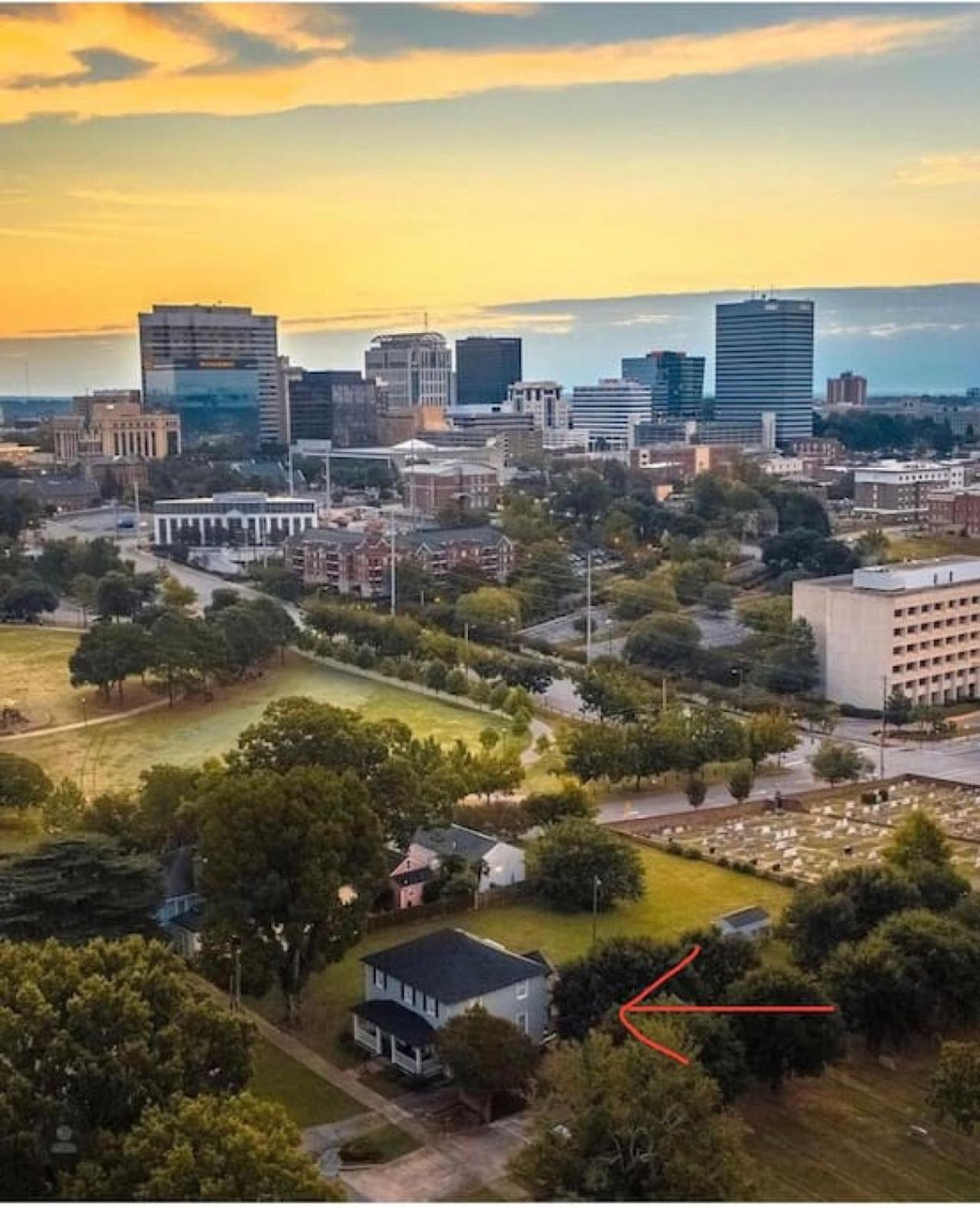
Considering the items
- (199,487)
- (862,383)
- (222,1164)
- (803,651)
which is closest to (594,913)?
(222,1164)

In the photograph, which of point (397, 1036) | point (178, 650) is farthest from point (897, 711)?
point (397, 1036)

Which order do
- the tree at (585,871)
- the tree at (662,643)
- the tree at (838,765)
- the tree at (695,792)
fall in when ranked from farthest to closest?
the tree at (662,643), the tree at (838,765), the tree at (695,792), the tree at (585,871)

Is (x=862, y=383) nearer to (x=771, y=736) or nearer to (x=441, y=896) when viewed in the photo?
(x=771, y=736)

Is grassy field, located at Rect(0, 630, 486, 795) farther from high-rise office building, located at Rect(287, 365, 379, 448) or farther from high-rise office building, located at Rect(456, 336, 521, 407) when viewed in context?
high-rise office building, located at Rect(456, 336, 521, 407)

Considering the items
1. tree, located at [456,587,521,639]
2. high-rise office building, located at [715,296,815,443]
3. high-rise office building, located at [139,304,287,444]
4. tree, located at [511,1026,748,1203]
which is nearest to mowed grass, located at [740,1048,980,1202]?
tree, located at [511,1026,748,1203]

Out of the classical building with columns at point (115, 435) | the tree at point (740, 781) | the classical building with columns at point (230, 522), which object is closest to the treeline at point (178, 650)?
the tree at point (740, 781)

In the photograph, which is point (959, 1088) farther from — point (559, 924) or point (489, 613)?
point (489, 613)

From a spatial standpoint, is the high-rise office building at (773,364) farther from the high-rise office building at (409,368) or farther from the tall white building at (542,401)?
the high-rise office building at (409,368)
